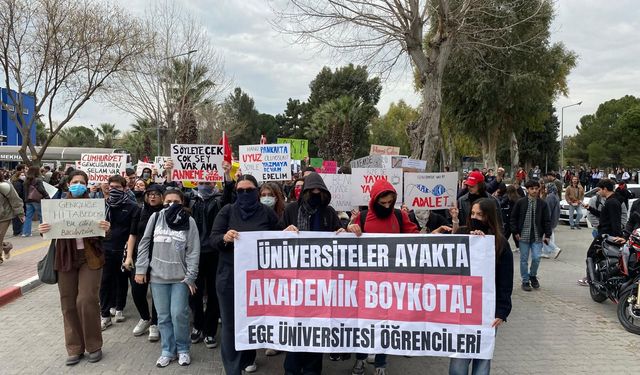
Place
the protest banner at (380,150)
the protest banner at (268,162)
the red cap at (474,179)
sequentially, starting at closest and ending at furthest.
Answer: the red cap at (474,179) → the protest banner at (268,162) → the protest banner at (380,150)

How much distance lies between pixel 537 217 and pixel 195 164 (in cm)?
574

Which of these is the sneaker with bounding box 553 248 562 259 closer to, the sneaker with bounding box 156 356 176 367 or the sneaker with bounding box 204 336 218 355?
the sneaker with bounding box 204 336 218 355

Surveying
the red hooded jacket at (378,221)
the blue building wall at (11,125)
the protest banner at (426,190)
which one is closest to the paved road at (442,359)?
the red hooded jacket at (378,221)

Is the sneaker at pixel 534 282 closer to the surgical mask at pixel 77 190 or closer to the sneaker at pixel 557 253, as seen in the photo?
the sneaker at pixel 557 253

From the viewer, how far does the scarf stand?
483cm

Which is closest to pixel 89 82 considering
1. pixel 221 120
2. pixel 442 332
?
pixel 442 332

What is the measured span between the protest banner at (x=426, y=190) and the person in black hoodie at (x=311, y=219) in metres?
2.63

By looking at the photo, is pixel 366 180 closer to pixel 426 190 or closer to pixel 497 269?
pixel 426 190

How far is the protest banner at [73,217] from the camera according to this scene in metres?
4.76

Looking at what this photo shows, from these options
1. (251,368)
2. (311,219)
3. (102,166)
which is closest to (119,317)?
(251,368)

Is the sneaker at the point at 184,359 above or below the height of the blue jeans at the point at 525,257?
below

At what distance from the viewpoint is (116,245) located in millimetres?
6137

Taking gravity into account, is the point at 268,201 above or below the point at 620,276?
above

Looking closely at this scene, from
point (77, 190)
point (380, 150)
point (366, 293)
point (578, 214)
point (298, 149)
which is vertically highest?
point (298, 149)
